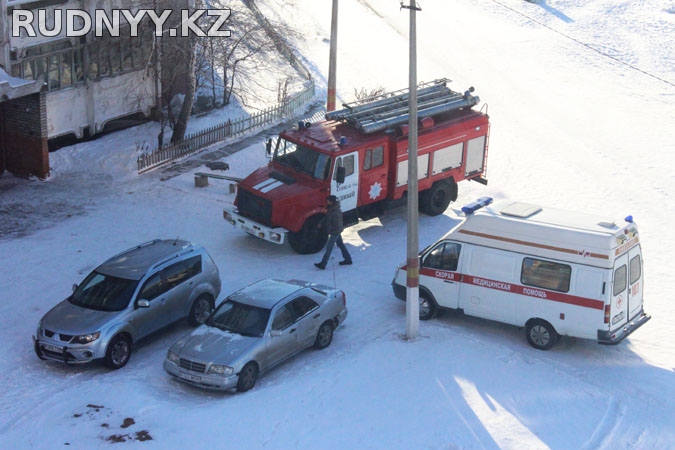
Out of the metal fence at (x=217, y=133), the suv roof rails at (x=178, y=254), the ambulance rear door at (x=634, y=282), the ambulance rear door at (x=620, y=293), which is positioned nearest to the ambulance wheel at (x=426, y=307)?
the ambulance rear door at (x=620, y=293)

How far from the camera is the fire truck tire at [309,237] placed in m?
21.2

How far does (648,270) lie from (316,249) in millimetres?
7537

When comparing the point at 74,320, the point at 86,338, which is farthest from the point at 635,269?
the point at 74,320

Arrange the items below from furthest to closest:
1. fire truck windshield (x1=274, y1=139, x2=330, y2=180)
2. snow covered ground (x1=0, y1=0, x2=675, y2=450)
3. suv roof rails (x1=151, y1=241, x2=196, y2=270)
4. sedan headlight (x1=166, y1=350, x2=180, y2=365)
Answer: fire truck windshield (x1=274, y1=139, x2=330, y2=180), suv roof rails (x1=151, y1=241, x2=196, y2=270), sedan headlight (x1=166, y1=350, x2=180, y2=365), snow covered ground (x1=0, y1=0, x2=675, y2=450)

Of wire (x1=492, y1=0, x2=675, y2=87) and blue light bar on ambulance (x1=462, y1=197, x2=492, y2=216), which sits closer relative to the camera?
blue light bar on ambulance (x1=462, y1=197, x2=492, y2=216)

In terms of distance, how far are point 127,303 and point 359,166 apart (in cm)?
741

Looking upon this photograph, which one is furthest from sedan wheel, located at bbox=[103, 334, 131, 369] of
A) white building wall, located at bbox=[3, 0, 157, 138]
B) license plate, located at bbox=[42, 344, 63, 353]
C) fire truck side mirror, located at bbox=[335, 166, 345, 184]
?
white building wall, located at bbox=[3, 0, 157, 138]

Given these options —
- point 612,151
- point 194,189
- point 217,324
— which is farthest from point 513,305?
point 612,151

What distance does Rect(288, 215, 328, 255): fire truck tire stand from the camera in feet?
→ 69.7

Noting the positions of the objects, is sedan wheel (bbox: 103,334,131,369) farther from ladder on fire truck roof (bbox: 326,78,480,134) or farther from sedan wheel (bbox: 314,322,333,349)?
ladder on fire truck roof (bbox: 326,78,480,134)

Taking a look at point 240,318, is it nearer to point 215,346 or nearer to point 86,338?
point 215,346

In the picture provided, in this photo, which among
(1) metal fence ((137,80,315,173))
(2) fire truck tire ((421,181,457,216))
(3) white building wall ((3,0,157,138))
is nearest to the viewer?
(2) fire truck tire ((421,181,457,216))

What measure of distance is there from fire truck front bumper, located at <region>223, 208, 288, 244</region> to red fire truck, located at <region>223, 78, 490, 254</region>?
0.02 m

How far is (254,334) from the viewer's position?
15672 millimetres
